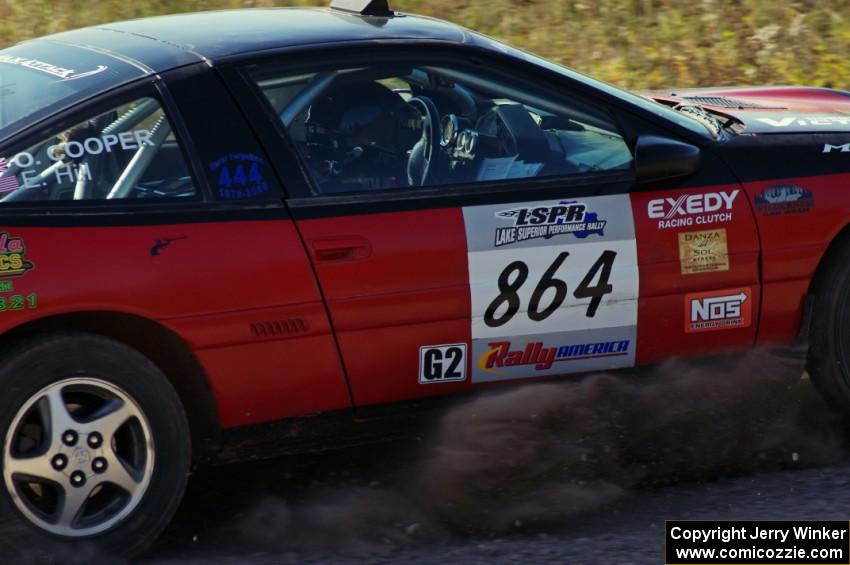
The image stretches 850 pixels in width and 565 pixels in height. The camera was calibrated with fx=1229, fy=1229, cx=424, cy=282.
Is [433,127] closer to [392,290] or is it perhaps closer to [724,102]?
[392,290]

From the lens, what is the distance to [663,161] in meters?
4.25

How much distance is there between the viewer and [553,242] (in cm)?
414

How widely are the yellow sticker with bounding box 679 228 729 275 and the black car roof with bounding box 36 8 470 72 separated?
1.06 meters

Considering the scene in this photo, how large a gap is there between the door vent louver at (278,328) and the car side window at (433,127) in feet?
1.58

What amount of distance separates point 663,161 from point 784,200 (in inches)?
20.3

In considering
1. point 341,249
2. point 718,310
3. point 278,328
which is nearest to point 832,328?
point 718,310

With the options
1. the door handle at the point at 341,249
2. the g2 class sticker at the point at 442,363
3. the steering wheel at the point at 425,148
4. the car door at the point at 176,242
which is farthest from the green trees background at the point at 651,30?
the car door at the point at 176,242

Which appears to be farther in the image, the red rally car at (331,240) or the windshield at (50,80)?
the windshield at (50,80)

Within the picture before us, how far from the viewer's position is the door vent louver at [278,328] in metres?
3.85

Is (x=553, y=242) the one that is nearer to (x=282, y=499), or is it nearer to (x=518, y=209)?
(x=518, y=209)

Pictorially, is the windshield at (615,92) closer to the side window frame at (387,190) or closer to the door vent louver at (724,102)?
the side window frame at (387,190)

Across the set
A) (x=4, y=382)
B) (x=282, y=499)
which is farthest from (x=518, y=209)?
(x=4, y=382)

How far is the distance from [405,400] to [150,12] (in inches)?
290

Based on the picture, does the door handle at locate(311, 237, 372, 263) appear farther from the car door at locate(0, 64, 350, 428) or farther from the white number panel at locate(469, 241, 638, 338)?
the white number panel at locate(469, 241, 638, 338)
